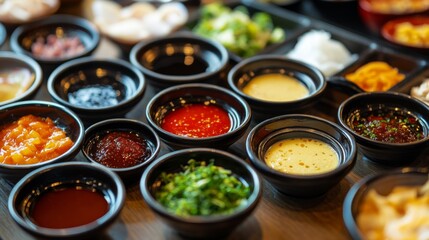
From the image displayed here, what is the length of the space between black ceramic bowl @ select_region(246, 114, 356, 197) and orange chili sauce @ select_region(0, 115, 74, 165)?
946mm

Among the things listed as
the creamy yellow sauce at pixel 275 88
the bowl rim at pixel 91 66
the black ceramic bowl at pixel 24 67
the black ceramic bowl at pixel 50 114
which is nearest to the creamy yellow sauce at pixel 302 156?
the creamy yellow sauce at pixel 275 88

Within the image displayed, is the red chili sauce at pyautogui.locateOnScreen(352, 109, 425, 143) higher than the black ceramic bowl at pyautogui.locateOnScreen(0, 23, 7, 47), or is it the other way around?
the black ceramic bowl at pyautogui.locateOnScreen(0, 23, 7, 47)

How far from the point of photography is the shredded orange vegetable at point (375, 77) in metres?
3.21

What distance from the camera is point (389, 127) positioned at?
2785 millimetres

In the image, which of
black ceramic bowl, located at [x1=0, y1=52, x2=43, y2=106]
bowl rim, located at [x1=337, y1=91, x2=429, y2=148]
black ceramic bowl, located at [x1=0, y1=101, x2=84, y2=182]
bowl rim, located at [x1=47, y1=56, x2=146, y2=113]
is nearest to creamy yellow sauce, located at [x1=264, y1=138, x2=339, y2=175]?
bowl rim, located at [x1=337, y1=91, x2=429, y2=148]

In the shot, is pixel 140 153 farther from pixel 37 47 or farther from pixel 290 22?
pixel 290 22

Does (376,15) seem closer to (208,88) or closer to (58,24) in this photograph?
(208,88)

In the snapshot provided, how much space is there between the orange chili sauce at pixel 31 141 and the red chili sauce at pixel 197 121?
546mm

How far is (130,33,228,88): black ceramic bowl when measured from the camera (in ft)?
11.4

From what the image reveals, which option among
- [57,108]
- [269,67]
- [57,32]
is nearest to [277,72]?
[269,67]

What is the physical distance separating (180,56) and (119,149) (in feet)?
3.70

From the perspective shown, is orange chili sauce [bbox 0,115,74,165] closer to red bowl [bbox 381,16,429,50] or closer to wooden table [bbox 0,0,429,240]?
wooden table [bbox 0,0,429,240]

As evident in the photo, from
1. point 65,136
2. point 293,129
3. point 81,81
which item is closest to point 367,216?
point 293,129

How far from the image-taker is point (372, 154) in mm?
2701
